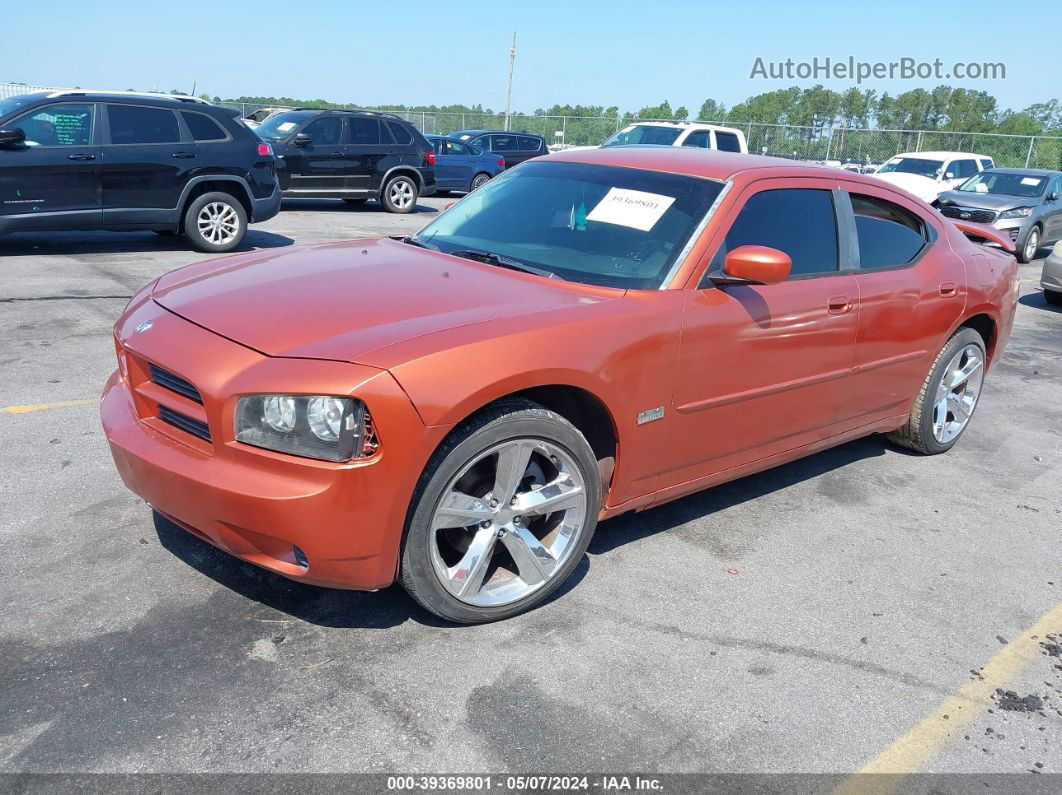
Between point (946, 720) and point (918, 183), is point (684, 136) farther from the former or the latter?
point (946, 720)

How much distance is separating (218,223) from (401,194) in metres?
6.30

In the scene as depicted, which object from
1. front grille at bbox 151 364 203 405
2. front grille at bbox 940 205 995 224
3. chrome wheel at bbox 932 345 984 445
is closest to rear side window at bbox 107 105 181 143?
front grille at bbox 151 364 203 405

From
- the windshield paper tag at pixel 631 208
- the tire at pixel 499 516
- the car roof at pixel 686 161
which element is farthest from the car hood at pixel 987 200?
the tire at pixel 499 516

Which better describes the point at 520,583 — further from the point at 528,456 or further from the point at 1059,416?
the point at 1059,416

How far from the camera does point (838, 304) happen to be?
4.30m

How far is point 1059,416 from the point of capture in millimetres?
6695

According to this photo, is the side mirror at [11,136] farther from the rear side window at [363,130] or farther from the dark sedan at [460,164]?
the dark sedan at [460,164]

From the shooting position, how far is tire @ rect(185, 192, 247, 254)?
412 inches

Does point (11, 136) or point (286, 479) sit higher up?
point (11, 136)

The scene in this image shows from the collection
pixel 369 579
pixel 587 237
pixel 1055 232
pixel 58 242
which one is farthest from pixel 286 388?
pixel 1055 232

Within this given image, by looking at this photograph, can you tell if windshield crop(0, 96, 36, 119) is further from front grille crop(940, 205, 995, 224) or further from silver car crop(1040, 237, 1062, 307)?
front grille crop(940, 205, 995, 224)

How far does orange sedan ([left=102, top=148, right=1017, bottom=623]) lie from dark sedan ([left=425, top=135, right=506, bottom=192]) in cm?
1651

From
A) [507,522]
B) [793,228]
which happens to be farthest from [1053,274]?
[507,522]

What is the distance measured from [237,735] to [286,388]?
1.01 m
